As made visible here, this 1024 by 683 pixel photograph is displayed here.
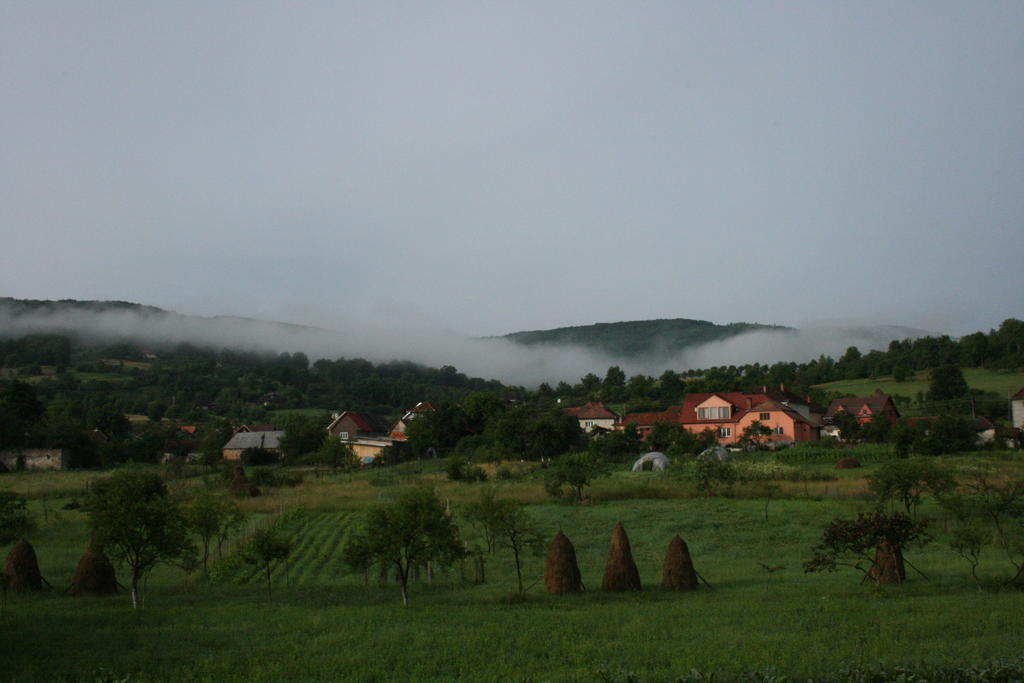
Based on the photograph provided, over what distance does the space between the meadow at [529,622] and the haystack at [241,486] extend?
55.9 ft

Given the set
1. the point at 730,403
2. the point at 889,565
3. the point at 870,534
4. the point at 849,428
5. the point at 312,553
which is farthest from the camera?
the point at 730,403

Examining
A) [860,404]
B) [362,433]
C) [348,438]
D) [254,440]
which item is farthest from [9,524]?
[860,404]

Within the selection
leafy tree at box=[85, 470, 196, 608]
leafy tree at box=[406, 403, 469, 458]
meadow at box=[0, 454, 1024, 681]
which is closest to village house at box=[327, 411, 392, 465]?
leafy tree at box=[406, 403, 469, 458]

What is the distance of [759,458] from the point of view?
6031 centimetres

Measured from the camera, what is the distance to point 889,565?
21641 millimetres

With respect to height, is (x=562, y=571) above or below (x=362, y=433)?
above

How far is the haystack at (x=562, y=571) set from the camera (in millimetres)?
22078

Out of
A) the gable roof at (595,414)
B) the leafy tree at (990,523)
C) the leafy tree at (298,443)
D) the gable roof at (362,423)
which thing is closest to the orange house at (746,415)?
the gable roof at (595,414)

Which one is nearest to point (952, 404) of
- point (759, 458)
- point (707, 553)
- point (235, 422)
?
point (759, 458)

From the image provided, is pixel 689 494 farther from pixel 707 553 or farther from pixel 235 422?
pixel 235 422

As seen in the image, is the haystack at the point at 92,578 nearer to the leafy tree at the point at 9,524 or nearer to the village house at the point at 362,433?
the leafy tree at the point at 9,524

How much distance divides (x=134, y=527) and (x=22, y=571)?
545 centimetres

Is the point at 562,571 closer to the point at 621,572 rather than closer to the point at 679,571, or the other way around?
the point at 621,572

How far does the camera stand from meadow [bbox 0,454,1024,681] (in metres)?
13.7
